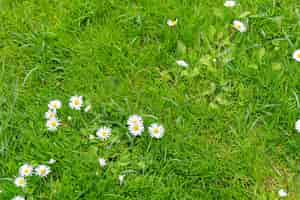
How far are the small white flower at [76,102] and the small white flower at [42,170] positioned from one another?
354mm

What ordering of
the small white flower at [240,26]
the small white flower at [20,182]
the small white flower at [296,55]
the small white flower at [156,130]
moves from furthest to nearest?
the small white flower at [240,26], the small white flower at [296,55], the small white flower at [156,130], the small white flower at [20,182]

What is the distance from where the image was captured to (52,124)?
7.55 ft

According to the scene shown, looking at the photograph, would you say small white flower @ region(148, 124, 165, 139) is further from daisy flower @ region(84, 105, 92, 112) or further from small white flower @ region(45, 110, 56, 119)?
small white flower @ region(45, 110, 56, 119)

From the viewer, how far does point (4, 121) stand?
2.32 m

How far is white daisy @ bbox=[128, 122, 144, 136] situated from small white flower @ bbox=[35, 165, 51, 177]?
1.47ft

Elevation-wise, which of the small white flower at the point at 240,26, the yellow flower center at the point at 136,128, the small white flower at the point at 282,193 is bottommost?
the small white flower at the point at 282,193

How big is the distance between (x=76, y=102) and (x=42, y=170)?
1.34 ft

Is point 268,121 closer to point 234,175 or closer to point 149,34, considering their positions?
point 234,175

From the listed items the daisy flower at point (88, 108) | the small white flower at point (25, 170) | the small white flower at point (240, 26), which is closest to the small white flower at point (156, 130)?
the daisy flower at point (88, 108)

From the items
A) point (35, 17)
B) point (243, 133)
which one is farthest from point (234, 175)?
point (35, 17)

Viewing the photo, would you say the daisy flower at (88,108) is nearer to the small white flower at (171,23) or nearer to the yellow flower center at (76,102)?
the yellow flower center at (76,102)

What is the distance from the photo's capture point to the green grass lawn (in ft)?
7.16

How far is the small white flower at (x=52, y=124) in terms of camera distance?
7.50 feet

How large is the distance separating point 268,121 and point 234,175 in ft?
1.18
